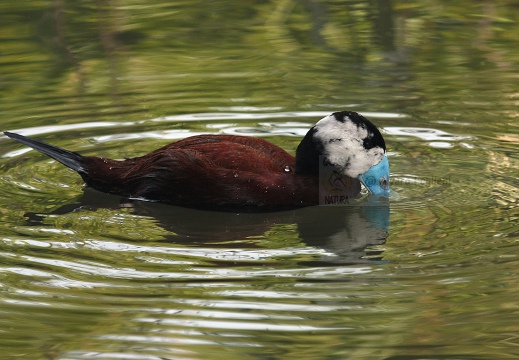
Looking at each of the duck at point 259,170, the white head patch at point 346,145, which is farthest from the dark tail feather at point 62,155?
the white head patch at point 346,145

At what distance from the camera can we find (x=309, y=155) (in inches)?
282

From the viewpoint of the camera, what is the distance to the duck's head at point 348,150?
7121 millimetres

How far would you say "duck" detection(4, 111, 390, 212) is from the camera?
23.0ft

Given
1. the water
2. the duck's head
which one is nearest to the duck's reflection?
the water

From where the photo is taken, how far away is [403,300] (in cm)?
552

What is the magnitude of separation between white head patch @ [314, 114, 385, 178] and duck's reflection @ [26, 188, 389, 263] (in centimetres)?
27

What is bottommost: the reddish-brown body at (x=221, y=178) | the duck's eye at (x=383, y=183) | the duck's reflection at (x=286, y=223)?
the duck's reflection at (x=286, y=223)

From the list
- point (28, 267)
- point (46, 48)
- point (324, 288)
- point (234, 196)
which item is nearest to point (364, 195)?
point (234, 196)

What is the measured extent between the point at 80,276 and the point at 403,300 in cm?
166

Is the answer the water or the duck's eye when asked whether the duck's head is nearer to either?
the duck's eye

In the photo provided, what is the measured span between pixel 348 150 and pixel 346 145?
0.04 meters

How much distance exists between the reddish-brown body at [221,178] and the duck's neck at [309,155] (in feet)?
0.19

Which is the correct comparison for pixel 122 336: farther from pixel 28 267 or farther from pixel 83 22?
pixel 83 22

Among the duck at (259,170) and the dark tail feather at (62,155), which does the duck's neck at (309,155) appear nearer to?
the duck at (259,170)
